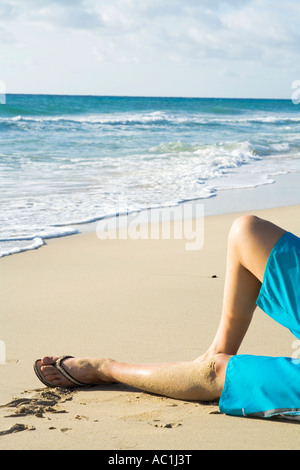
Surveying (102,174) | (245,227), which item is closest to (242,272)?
(245,227)

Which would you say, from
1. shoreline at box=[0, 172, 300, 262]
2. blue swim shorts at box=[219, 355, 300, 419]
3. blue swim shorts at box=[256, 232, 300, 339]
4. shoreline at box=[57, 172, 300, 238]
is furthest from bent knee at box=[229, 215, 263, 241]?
shoreline at box=[57, 172, 300, 238]

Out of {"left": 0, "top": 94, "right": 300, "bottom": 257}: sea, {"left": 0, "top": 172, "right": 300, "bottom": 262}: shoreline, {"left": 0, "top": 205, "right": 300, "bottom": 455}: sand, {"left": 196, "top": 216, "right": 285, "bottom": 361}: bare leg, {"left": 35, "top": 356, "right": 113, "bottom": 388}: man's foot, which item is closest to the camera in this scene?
{"left": 0, "top": 205, "right": 300, "bottom": 455}: sand

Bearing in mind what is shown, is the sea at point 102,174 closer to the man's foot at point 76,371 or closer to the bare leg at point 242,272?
the man's foot at point 76,371

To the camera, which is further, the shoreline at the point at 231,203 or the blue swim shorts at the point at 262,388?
the shoreline at the point at 231,203

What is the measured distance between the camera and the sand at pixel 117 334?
2250 mm

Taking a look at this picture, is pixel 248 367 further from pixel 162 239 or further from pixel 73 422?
pixel 162 239

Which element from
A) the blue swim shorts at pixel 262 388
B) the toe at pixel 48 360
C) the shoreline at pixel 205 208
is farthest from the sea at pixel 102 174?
the blue swim shorts at pixel 262 388

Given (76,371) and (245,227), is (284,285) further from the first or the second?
(76,371)

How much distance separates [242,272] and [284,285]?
31 centimetres

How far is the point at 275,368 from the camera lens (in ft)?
7.68

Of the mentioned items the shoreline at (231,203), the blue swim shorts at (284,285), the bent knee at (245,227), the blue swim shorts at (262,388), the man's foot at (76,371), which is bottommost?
the man's foot at (76,371)

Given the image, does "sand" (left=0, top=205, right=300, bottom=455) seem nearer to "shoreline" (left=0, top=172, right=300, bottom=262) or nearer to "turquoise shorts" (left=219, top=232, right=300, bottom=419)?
"turquoise shorts" (left=219, top=232, right=300, bottom=419)

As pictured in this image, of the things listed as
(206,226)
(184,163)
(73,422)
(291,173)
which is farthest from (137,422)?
(184,163)

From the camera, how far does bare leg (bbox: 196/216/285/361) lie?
8.11 ft
